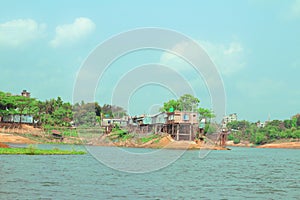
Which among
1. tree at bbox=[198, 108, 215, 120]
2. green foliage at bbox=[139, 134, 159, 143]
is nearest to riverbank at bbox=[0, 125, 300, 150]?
green foliage at bbox=[139, 134, 159, 143]

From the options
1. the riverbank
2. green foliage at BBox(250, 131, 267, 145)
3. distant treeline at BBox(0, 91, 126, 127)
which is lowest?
the riverbank

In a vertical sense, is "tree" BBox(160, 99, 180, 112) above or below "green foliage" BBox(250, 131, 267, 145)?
above

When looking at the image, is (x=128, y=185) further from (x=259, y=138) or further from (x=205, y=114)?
(x=259, y=138)

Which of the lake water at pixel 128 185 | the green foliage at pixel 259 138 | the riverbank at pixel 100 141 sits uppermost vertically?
the green foliage at pixel 259 138

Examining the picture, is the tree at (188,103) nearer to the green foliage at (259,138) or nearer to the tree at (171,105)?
the tree at (171,105)

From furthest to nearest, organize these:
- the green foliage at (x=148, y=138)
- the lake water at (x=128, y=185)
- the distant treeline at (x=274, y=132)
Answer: the distant treeline at (x=274, y=132), the green foliage at (x=148, y=138), the lake water at (x=128, y=185)

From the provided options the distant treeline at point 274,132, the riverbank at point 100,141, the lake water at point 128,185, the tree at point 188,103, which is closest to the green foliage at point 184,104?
the tree at point 188,103

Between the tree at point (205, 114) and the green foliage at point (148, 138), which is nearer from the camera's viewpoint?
the green foliage at point (148, 138)

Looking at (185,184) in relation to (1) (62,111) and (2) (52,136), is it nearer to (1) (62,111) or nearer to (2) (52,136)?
(2) (52,136)

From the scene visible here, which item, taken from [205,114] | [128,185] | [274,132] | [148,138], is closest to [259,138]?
[274,132]

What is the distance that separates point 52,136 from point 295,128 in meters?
64.4

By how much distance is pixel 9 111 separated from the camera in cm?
7262

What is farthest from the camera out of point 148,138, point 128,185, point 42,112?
point 42,112

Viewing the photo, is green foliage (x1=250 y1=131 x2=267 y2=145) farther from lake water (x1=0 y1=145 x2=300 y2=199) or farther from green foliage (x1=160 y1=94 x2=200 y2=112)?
lake water (x1=0 y1=145 x2=300 y2=199)
